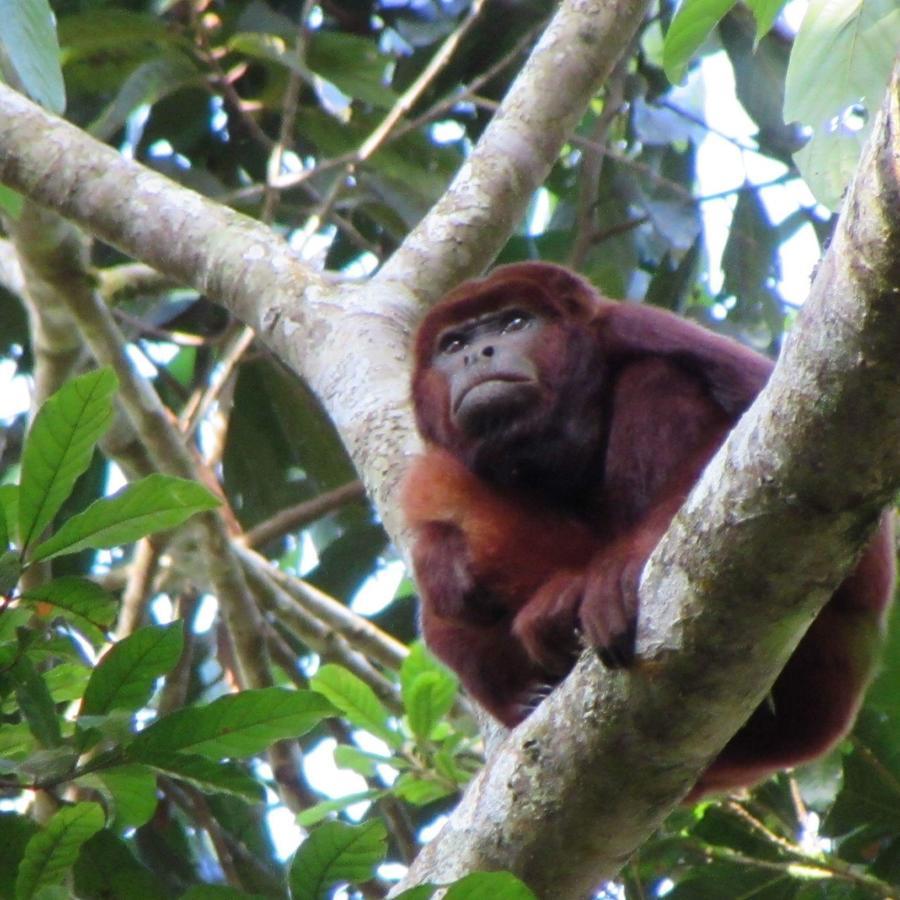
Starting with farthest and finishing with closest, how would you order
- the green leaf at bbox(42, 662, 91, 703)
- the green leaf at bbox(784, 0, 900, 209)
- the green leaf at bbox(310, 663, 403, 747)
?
the green leaf at bbox(310, 663, 403, 747), the green leaf at bbox(42, 662, 91, 703), the green leaf at bbox(784, 0, 900, 209)

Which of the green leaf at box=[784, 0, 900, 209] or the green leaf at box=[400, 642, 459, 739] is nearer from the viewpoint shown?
the green leaf at box=[784, 0, 900, 209]

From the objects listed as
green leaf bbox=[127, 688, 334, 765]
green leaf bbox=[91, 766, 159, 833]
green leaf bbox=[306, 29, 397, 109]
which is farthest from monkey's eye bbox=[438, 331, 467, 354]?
green leaf bbox=[306, 29, 397, 109]

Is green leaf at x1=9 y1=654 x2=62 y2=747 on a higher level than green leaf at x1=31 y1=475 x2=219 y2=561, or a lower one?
lower

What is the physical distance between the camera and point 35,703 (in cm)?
209

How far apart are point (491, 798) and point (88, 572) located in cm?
294

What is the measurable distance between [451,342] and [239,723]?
1237mm

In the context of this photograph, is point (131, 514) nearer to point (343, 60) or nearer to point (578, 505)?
point (578, 505)

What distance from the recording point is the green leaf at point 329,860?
204 centimetres

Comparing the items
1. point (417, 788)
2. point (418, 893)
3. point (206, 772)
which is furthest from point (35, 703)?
point (417, 788)

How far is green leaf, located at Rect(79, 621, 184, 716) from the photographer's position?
2086 mm

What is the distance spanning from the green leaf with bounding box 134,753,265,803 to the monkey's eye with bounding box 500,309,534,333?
4.18 feet

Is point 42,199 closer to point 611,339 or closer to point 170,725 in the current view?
point 611,339

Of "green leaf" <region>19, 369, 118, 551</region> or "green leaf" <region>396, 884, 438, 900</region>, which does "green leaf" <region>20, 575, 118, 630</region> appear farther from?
"green leaf" <region>396, 884, 438, 900</region>

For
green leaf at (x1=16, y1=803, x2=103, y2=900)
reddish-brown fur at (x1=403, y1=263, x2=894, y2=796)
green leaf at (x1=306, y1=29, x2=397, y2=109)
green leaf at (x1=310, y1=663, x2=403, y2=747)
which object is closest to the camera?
green leaf at (x1=16, y1=803, x2=103, y2=900)
